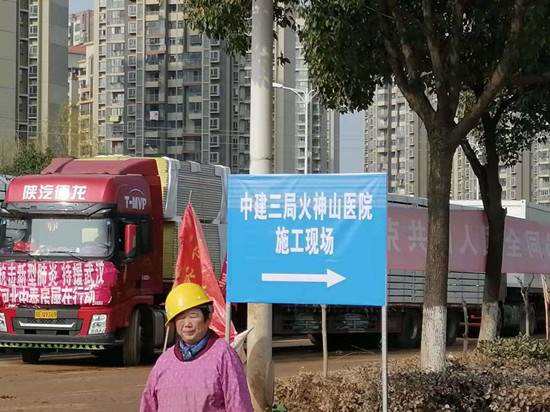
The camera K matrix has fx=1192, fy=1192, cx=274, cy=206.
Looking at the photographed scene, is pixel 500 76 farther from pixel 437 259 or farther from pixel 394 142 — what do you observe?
pixel 394 142

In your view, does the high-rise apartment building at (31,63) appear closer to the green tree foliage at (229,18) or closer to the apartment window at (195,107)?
the apartment window at (195,107)

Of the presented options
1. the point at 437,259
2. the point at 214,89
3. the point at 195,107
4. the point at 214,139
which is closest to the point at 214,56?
the point at 214,89

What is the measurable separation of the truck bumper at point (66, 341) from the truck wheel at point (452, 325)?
11106 millimetres

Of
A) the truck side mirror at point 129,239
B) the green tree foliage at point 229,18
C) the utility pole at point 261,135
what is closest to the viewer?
the utility pole at point 261,135

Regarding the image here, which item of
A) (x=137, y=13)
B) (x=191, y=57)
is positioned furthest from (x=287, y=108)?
(x=137, y=13)

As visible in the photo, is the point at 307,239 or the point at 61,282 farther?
the point at 61,282

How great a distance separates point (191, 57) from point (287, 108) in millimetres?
20404

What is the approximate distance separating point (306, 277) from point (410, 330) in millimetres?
18365

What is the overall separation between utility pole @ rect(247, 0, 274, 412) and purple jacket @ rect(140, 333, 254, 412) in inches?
206

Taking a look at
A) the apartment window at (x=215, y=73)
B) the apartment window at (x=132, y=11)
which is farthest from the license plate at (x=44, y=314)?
the apartment window at (x=132, y=11)

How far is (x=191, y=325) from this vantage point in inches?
211

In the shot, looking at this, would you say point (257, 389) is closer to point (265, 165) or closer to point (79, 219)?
point (265, 165)

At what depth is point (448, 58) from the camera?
12.6 meters

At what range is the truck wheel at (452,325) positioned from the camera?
28.5 m
